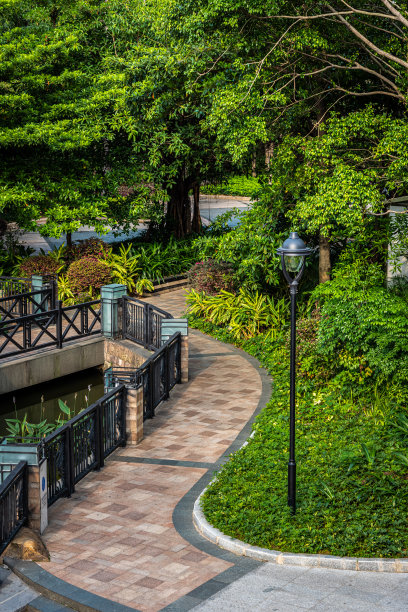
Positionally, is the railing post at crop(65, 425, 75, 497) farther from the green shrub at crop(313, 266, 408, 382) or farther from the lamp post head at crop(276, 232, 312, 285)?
the green shrub at crop(313, 266, 408, 382)

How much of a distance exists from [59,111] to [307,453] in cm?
1459

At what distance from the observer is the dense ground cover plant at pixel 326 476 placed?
9.32 metres

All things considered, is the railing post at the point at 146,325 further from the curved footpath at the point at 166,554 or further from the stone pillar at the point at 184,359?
the curved footpath at the point at 166,554

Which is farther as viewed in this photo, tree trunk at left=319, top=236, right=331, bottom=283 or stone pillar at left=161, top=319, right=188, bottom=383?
tree trunk at left=319, top=236, right=331, bottom=283

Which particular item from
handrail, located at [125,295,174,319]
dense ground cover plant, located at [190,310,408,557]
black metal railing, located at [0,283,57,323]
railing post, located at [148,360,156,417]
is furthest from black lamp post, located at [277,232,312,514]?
black metal railing, located at [0,283,57,323]

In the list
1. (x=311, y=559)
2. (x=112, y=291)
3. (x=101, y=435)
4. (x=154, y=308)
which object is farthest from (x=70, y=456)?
(x=112, y=291)

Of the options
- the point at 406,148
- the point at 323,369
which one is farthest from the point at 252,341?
the point at 406,148

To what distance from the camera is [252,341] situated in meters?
19.2

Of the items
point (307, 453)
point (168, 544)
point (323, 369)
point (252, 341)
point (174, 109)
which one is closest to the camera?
point (168, 544)

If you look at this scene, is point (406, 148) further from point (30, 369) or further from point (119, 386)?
point (30, 369)

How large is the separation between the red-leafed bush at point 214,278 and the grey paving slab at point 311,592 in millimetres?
13219

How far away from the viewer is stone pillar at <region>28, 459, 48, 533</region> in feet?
31.7

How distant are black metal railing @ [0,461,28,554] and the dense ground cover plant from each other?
233 centimetres

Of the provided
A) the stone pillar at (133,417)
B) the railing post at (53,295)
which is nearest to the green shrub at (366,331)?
the stone pillar at (133,417)
